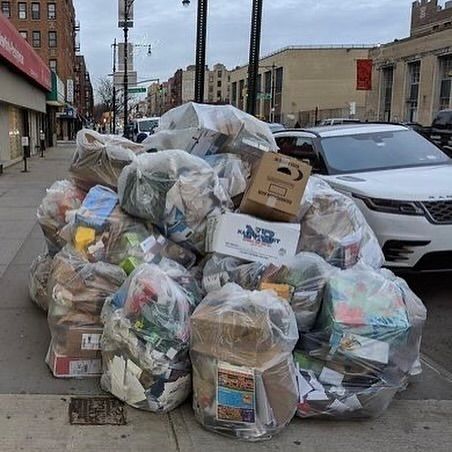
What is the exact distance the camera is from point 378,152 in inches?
256

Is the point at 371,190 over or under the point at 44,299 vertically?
over

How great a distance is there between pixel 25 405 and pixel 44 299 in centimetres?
152

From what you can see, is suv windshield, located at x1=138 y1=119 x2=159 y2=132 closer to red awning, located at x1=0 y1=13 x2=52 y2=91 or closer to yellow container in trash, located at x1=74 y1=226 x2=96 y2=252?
red awning, located at x1=0 y1=13 x2=52 y2=91

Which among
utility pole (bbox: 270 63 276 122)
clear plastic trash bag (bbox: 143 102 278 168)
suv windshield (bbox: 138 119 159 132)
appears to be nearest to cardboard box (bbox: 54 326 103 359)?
A: clear plastic trash bag (bbox: 143 102 278 168)

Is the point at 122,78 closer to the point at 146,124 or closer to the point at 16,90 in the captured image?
the point at 146,124

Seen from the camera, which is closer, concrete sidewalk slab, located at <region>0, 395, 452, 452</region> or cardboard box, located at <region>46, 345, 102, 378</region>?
concrete sidewalk slab, located at <region>0, 395, 452, 452</region>

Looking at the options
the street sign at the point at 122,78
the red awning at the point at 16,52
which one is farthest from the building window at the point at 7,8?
the red awning at the point at 16,52

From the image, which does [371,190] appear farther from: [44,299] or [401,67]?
[401,67]

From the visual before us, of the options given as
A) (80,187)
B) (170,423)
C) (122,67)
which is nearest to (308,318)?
(170,423)

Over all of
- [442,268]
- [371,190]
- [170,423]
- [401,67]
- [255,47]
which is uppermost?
[401,67]

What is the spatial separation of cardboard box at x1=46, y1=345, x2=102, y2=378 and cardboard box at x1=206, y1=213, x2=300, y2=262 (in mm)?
1014

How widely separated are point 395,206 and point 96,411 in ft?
10.5

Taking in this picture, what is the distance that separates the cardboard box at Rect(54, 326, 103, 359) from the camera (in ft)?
11.3

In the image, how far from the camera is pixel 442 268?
204 inches
